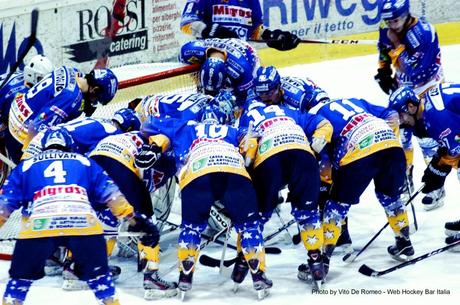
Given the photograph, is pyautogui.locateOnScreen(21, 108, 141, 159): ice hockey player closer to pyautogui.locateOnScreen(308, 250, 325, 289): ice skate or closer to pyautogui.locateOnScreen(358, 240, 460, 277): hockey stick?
pyautogui.locateOnScreen(308, 250, 325, 289): ice skate

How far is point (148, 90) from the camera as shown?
8.45 m

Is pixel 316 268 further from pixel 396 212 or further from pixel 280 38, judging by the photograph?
pixel 280 38

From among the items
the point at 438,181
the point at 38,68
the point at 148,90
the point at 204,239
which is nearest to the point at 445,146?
the point at 438,181

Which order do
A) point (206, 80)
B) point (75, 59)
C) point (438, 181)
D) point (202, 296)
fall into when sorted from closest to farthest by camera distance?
point (202, 296)
point (438, 181)
point (206, 80)
point (75, 59)

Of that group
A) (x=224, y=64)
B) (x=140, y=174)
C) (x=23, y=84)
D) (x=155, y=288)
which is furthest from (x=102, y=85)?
(x=155, y=288)

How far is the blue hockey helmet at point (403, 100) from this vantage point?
23.7 feet

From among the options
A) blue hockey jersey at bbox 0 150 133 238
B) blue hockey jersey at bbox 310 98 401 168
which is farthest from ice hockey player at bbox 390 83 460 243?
blue hockey jersey at bbox 0 150 133 238

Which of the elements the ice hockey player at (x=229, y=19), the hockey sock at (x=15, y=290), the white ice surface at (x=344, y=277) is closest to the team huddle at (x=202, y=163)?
the hockey sock at (x=15, y=290)

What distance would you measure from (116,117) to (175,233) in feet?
3.34

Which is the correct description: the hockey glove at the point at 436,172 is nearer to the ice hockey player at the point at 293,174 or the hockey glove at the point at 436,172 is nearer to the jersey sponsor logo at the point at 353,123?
the jersey sponsor logo at the point at 353,123

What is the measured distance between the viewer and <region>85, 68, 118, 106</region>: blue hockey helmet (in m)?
7.89

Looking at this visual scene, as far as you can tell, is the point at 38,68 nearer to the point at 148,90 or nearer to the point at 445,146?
the point at 148,90

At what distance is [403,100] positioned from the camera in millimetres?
7227

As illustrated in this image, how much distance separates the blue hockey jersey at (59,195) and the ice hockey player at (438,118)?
2011mm
